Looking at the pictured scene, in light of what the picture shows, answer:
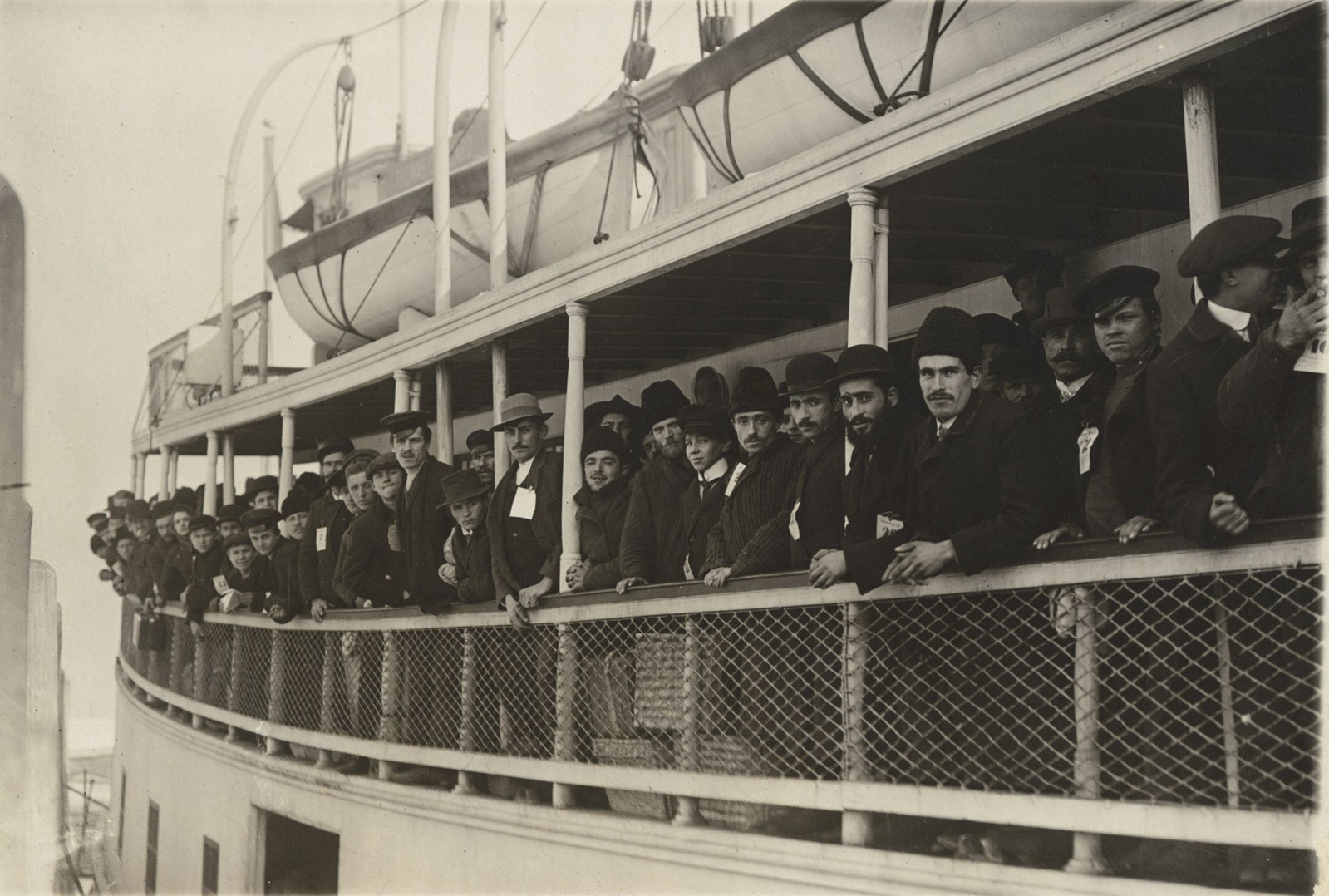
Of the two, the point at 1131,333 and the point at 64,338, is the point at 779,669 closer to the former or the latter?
the point at 1131,333

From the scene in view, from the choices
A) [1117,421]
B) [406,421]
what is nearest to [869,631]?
[1117,421]

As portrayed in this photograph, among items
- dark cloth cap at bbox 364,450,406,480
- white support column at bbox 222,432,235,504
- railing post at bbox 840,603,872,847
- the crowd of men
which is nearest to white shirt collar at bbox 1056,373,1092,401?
the crowd of men

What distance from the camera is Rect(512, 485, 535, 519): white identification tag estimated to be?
7.00 metres

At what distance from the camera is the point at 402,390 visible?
902cm

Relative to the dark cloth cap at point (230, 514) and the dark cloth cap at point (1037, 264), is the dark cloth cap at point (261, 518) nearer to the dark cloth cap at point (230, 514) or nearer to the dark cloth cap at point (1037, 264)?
the dark cloth cap at point (230, 514)

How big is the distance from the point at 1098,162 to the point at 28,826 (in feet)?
22.2

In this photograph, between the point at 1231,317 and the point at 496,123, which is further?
the point at 496,123

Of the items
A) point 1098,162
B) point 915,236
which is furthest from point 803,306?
point 1098,162

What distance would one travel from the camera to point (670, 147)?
1146 cm

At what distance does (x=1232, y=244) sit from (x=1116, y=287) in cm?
61

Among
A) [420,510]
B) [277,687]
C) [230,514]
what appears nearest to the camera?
[420,510]

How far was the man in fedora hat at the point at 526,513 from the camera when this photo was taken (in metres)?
6.96

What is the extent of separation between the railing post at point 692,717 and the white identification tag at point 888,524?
1158 millimetres

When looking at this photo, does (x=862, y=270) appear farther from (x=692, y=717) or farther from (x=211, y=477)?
(x=211, y=477)
